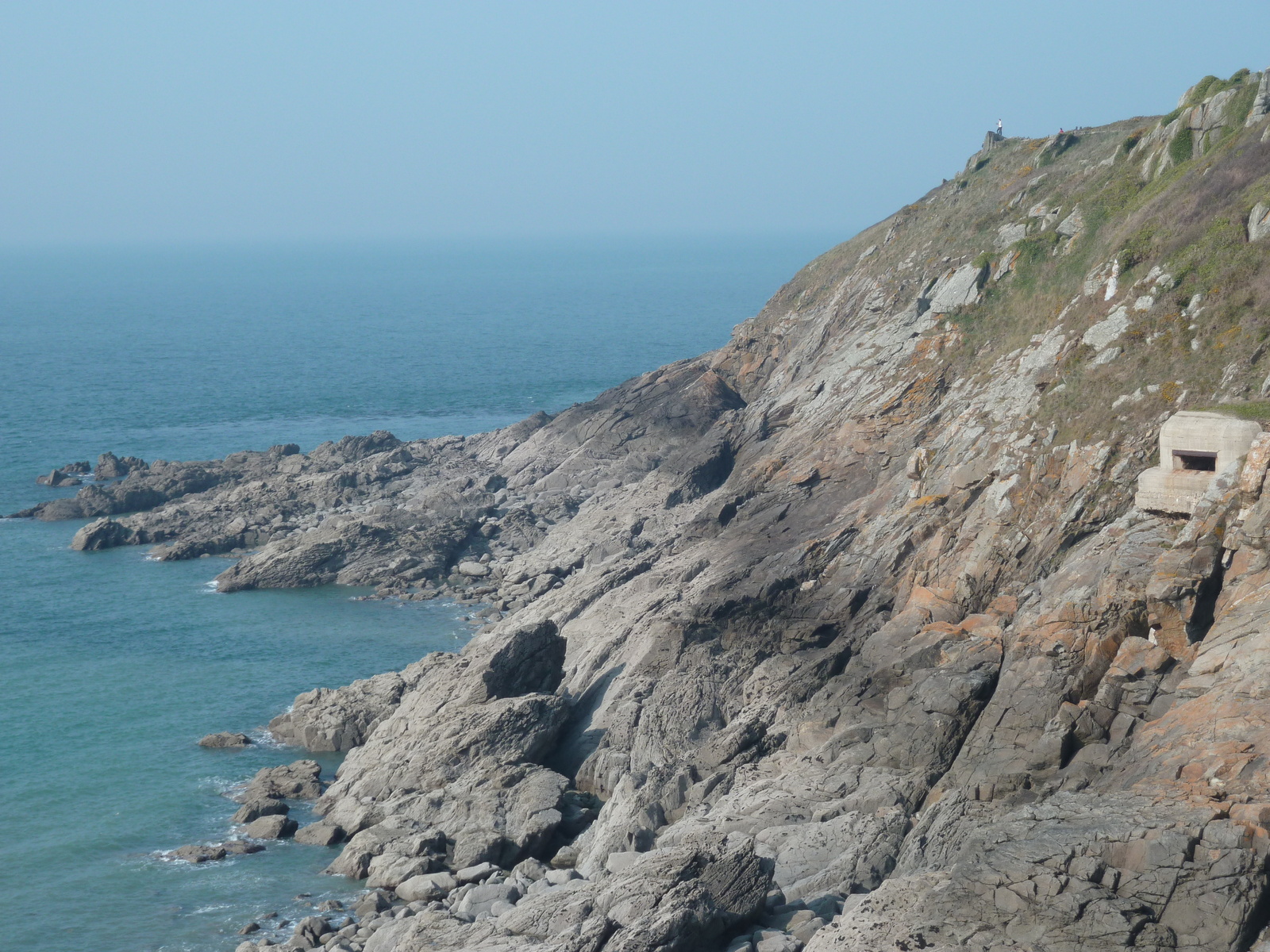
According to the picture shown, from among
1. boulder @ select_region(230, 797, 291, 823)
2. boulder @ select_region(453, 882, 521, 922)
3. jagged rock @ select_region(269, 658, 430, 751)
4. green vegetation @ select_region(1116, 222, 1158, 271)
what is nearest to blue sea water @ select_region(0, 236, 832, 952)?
boulder @ select_region(230, 797, 291, 823)

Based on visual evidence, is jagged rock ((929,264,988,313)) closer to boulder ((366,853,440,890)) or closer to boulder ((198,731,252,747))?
boulder ((366,853,440,890))

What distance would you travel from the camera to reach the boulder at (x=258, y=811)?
43281 mm

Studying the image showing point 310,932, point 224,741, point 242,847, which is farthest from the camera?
point 224,741

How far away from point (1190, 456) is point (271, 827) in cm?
3028

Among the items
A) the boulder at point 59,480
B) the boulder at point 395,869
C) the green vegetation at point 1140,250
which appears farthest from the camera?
the boulder at point 59,480

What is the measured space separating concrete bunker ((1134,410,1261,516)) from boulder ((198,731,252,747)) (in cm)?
3368

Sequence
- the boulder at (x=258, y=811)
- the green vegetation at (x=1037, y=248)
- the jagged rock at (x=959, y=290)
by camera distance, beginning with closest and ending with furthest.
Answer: the boulder at (x=258, y=811) → the green vegetation at (x=1037, y=248) → the jagged rock at (x=959, y=290)

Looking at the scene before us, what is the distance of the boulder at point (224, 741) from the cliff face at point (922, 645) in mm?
2364

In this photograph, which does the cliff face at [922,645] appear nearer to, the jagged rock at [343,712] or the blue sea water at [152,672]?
the jagged rock at [343,712]

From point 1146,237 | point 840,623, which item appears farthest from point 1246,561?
point 1146,237

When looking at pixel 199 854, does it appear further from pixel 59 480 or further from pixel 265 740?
pixel 59 480

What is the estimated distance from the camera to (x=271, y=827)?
4184cm

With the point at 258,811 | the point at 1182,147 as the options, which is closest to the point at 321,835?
the point at 258,811

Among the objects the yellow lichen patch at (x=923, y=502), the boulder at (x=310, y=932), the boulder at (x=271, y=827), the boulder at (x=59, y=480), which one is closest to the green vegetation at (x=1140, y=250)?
the yellow lichen patch at (x=923, y=502)
